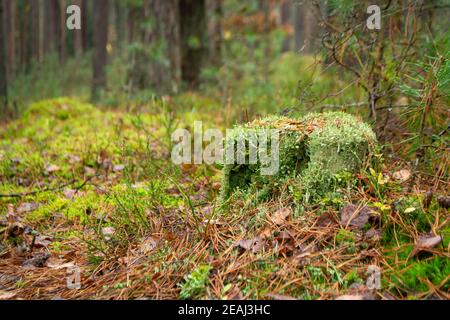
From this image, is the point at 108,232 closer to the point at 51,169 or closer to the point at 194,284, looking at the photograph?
the point at 194,284

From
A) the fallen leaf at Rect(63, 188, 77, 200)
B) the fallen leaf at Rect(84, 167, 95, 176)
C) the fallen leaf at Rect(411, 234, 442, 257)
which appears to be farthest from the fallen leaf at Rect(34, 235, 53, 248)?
the fallen leaf at Rect(411, 234, 442, 257)

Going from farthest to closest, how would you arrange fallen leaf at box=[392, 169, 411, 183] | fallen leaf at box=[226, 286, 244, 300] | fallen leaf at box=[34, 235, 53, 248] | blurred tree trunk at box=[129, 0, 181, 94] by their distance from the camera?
blurred tree trunk at box=[129, 0, 181, 94], fallen leaf at box=[34, 235, 53, 248], fallen leaf at box=[392, 169, 411, 183], fallen leaf at box=[226, 286, 244, 300]

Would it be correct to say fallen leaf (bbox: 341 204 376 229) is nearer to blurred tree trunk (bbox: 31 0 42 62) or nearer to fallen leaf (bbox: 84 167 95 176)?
fallen leaf (bbox: 84 167 95 176)

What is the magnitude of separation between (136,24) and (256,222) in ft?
22.1

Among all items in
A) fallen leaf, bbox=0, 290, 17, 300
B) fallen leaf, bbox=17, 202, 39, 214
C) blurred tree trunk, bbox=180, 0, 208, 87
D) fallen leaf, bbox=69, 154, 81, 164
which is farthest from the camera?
blurred tree trunk, bbox=180, 0, 208, 87

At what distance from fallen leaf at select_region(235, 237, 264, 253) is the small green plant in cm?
27

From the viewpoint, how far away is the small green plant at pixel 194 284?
2.29 metres

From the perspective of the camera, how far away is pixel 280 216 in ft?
8.91

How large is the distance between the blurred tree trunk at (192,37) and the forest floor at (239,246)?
637 centimetres

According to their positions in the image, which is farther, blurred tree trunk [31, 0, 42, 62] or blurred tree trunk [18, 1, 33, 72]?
blurred tree trunk [31, 0, 42, 62]

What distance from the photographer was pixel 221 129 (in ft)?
17.4

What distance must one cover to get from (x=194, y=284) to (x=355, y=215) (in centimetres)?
98

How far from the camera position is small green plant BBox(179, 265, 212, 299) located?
7.50 feet

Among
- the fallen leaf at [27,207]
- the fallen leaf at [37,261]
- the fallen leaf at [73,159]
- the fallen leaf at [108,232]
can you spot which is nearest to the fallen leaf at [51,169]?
the fallen leaf at [73,159]
